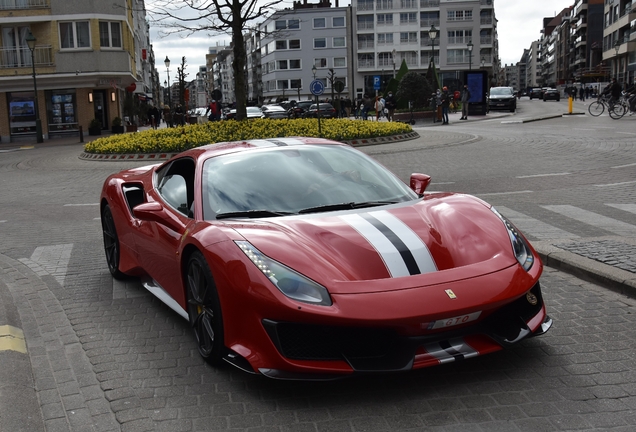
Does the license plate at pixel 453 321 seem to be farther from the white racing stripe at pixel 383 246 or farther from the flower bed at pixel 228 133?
the flower bed at pixel 228 133

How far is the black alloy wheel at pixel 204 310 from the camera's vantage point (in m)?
3.97

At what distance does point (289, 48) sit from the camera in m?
114

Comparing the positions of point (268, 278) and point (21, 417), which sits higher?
point (268, 278)

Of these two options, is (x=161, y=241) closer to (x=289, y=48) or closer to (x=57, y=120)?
(x=57, y=120)

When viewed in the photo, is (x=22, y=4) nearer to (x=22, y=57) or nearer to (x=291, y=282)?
(x=22, y=57)

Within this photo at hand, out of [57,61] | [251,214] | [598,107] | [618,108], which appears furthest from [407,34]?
[251,214]

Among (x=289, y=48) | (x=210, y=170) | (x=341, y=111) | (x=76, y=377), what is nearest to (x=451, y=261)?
(x=210, y=170)

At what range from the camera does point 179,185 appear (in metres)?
5.30

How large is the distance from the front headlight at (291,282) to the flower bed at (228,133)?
727 inches

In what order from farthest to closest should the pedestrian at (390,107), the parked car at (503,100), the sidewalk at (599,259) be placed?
the parked car at (503,100), the pedestrian at (390,107), the sidewalk at (599,259)

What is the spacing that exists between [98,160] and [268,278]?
2024 centimetres

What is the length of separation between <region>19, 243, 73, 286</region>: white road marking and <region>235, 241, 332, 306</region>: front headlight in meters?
3.45

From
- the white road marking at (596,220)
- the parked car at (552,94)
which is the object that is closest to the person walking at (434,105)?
the white road marking at (596,220)

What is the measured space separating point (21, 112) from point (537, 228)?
39.9m
